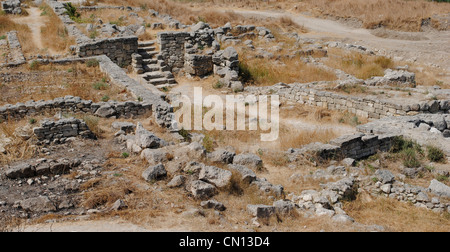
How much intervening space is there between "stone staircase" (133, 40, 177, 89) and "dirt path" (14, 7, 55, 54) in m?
3.99

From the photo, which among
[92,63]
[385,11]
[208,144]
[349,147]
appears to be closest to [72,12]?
[92,63]

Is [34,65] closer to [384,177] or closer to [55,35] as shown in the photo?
[55,35]

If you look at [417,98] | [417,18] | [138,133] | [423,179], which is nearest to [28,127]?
[138,133]

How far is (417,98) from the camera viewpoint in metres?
15.3

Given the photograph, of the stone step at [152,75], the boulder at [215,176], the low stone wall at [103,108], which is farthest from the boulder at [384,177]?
the stone step at [152,75]

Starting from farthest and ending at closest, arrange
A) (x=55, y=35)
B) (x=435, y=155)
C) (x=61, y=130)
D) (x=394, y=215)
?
1. (x=55, y=35)
2. (x=435, y=155)
3. (x=61, y=130)
4. (x=394, y=215)

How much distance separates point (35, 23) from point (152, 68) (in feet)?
34.7

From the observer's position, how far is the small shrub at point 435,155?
1095cm

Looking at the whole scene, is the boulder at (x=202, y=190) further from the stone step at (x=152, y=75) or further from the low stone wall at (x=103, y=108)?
the stone step at (x=152, y=75)

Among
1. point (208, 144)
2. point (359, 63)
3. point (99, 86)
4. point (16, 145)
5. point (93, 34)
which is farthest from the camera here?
point (359, 63)

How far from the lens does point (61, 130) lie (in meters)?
9.82

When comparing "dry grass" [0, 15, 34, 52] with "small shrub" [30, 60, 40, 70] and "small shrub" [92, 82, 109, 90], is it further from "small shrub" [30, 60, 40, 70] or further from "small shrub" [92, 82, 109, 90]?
"small shrub" [92, 82, 109, 90]

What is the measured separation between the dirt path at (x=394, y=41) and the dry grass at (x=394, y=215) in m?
13.8
